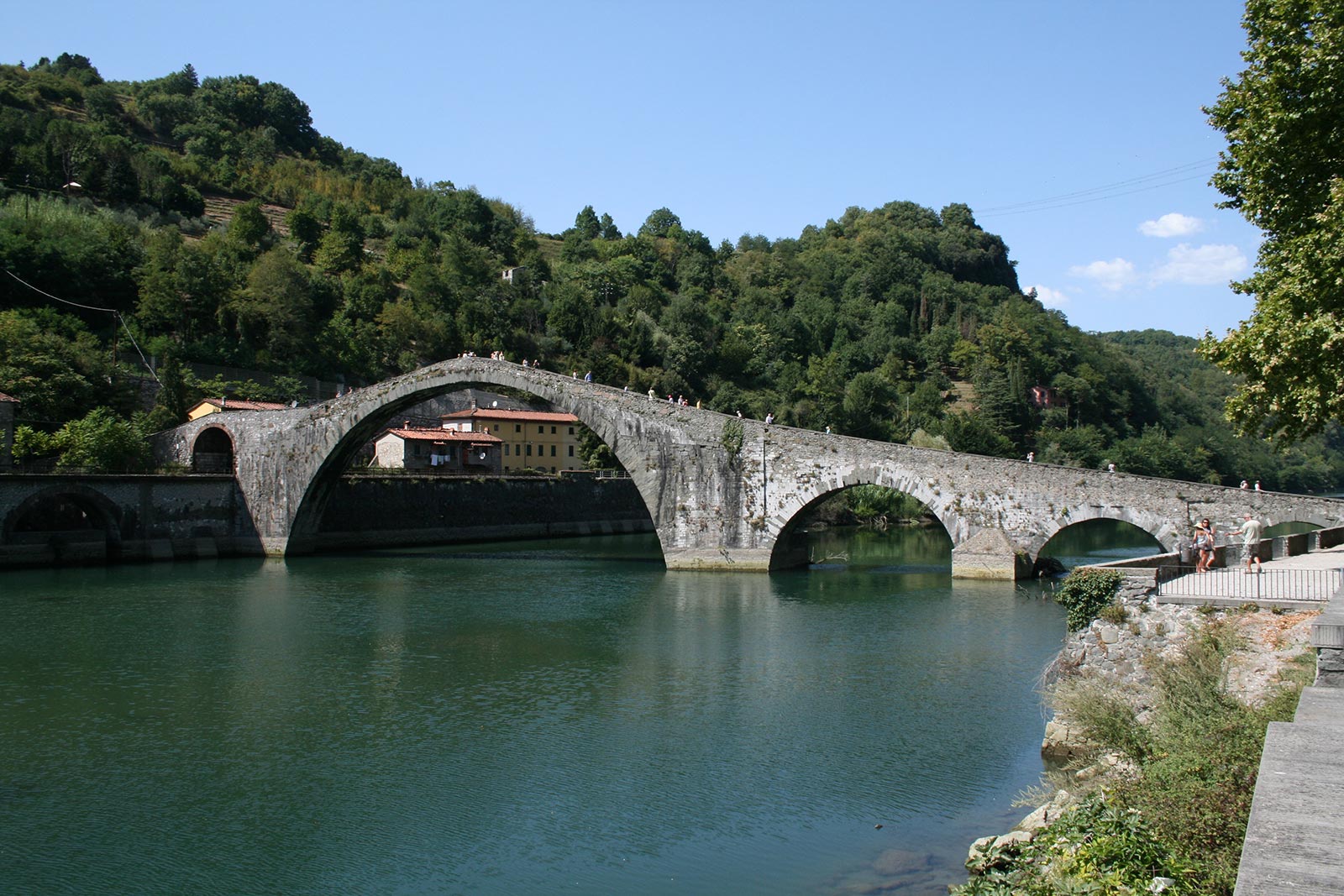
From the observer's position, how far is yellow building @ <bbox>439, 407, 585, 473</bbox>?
56.8 metres

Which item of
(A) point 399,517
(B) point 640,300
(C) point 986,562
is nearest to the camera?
(C) point 986,562

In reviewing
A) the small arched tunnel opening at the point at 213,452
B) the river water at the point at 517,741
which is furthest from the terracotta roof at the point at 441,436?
the river water at the point at 517,741

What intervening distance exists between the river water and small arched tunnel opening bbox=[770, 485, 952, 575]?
6.05 metres

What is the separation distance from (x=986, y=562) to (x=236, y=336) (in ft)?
153

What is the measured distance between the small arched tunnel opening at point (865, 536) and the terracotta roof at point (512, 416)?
14.6 meters

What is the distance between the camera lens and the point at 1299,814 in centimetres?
463

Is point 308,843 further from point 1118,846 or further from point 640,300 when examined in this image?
point 640,300

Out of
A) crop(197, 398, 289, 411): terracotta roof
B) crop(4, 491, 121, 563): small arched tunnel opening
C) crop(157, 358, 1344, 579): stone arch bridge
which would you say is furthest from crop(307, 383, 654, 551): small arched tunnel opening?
crop(4, 491, 121, 563): small arched tunnel opening

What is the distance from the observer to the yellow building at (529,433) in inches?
2235

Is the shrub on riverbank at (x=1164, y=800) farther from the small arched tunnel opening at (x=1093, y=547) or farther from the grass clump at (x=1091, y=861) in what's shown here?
the small arched tunnel opening at (x=1093, y=547)

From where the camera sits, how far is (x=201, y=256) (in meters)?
59.8

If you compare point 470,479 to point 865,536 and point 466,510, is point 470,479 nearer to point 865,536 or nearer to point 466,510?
point 466,510

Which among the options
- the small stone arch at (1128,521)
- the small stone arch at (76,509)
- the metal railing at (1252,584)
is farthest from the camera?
the small stone arch at (76,509)

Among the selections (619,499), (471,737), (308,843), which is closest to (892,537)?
(619,499)
